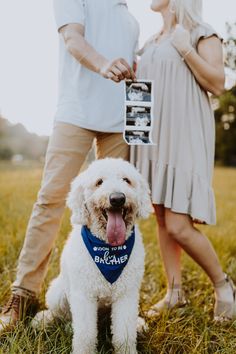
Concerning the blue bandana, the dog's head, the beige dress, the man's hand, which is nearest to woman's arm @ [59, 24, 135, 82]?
the man's hand

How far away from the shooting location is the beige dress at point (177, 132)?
3594mm

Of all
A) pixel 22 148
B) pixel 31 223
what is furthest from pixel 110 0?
pixel 22 148

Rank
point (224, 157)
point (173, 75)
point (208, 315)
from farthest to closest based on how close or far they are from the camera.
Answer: point (224, 157) < point (208, 315) < point (173, 75)

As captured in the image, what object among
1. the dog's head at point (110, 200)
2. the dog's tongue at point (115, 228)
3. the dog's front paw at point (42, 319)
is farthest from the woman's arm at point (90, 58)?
the dog's front paw at point (42, 319)

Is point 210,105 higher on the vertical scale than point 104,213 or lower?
higher

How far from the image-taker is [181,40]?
3.46m

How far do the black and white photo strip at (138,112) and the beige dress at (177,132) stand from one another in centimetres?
28

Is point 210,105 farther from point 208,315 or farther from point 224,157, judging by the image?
point 224,157

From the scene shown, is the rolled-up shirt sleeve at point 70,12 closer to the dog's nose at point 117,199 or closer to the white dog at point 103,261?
A: the white dog at point 103,261

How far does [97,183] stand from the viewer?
10.0 feet

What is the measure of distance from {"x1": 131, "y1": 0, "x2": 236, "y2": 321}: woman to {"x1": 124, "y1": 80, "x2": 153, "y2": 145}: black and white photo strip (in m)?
0.29

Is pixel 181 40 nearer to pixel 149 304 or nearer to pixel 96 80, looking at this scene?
pixel 96 80

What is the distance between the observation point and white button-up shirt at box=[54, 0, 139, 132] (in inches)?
139

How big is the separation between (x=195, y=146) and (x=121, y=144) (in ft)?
1.77
